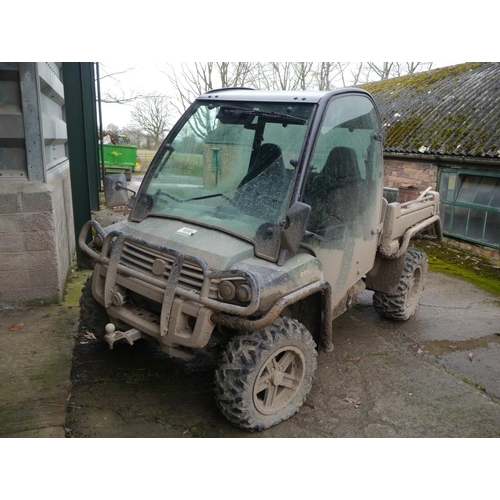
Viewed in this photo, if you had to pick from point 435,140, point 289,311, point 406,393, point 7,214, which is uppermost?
point 435,140

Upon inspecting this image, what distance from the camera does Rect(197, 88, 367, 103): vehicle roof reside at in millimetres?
3575

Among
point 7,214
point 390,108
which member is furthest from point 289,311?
point 390,108

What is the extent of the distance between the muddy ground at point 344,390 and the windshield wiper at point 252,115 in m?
2.05

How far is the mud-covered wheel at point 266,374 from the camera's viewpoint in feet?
10.1

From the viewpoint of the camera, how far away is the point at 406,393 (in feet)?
13.2

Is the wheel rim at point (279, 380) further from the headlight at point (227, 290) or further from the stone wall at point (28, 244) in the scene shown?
the stone wall at point (28, 244)

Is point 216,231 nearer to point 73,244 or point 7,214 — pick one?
point 7,214

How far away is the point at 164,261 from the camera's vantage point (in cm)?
328

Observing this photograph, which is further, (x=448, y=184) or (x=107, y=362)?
(x=448, y=184)

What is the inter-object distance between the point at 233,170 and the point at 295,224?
0.85 metres

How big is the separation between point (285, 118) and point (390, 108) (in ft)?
33.5

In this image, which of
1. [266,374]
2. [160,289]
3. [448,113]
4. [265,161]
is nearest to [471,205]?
[448,113]

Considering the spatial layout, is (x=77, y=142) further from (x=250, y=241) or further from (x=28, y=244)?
(x=250, y=241)

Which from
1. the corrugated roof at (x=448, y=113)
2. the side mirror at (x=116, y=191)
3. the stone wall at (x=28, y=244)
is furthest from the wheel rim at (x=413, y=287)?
the corrugated roof at (x=448, y=113)
